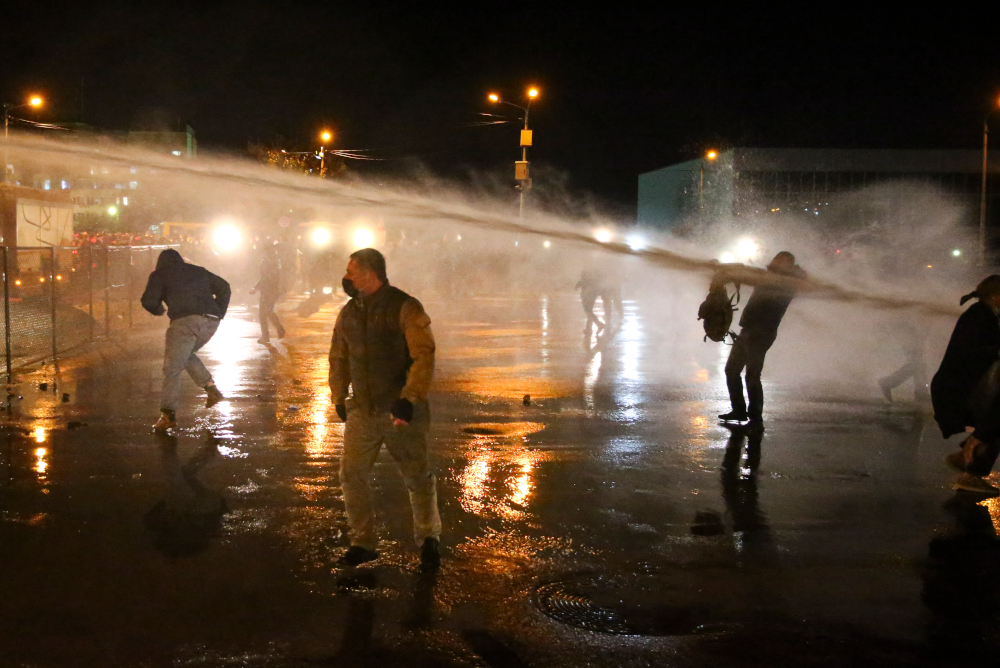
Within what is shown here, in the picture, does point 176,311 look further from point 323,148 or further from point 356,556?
point 323,148

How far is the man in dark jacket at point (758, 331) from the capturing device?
31.1 ft

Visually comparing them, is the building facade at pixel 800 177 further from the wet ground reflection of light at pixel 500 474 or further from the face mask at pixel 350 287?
the face mask at pixel 350 287

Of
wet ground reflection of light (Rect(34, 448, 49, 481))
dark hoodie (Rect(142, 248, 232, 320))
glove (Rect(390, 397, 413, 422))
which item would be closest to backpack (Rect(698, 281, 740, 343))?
dark hoodie (Rect(142, 248, 232, 320))

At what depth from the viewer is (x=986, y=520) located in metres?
6.51

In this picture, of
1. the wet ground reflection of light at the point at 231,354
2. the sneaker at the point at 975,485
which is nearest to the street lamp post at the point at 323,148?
the wet ground reflection of light at the point at 231,354

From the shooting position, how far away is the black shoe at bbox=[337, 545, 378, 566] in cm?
537

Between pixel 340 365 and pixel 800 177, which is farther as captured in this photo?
pixel 800 177

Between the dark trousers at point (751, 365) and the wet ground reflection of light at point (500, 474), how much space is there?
1.93 meters

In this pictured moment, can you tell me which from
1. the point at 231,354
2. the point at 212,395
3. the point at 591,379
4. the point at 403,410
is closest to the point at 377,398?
the point at 403,410

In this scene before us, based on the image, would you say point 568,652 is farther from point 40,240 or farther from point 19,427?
point 40,240

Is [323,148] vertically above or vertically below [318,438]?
above

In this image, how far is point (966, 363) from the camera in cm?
714

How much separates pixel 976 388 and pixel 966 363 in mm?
200

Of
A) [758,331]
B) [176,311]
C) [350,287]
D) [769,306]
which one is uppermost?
[350,287]
